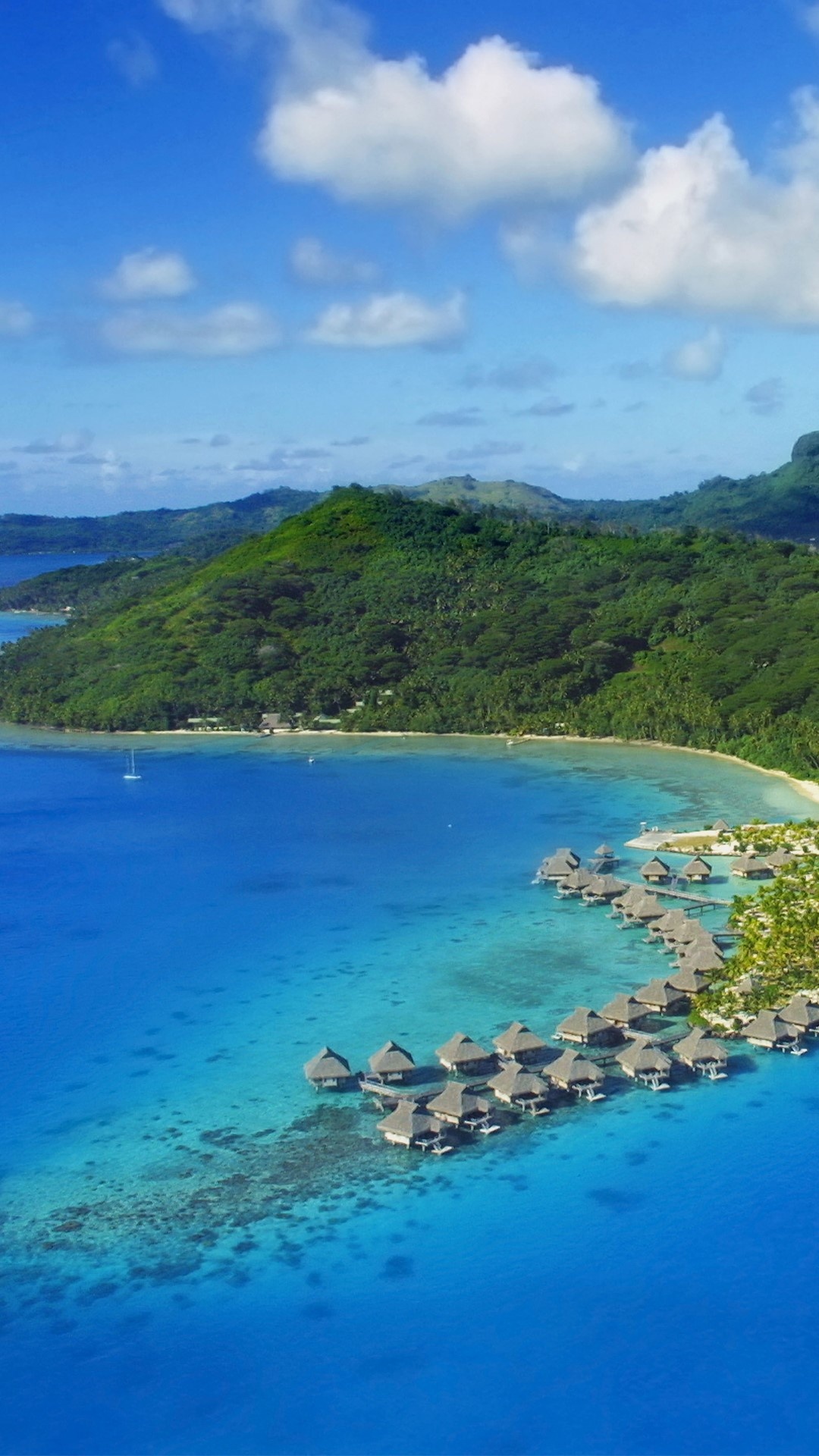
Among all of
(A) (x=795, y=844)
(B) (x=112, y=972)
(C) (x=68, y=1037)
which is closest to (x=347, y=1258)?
(C) (x=68, y=1037)

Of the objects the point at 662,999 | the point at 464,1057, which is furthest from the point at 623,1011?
the point at 464,1057

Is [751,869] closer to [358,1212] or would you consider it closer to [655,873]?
[655,873]

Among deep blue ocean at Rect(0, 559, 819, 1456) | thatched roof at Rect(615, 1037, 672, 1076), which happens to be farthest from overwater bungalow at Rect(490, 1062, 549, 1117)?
thatched roof at Rect(615, 1037, 672, 1076)

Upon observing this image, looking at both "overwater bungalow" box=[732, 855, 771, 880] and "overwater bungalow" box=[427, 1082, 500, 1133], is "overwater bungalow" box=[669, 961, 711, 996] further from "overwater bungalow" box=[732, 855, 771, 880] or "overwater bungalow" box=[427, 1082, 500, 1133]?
"overwater bungalow" box=[732, 855, 771, 880]

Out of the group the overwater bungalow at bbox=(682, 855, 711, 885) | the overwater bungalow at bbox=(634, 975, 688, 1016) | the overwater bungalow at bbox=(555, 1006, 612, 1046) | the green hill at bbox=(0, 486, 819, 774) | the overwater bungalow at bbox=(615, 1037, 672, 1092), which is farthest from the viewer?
the green hill at bbox=(0, 486, 819, 774)

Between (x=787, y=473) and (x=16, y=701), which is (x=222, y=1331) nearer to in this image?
(x=16, y=701)

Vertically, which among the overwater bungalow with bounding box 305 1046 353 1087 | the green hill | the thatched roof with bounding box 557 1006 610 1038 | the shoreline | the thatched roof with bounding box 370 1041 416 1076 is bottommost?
the overwater bungalow with bounding box 305 1046 353 1087
